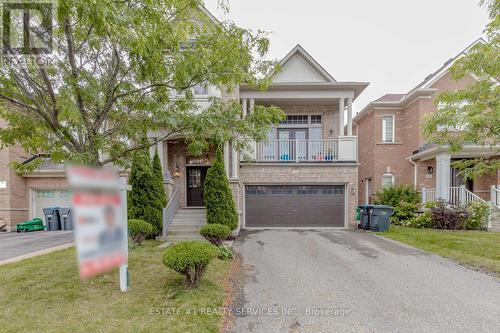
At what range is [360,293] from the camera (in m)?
4.33

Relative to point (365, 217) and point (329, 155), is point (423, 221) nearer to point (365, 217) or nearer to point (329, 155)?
point (365, 217)

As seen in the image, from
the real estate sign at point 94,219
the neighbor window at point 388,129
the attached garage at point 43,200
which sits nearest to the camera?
the real estate sign at point 94,219

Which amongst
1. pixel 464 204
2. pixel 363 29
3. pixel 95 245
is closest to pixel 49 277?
pixel 95 245

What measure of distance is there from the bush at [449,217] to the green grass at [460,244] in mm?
488

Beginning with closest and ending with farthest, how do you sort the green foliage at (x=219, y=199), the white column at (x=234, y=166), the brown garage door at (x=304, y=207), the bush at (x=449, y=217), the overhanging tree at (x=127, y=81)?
the overhanging tree at (x=127, y=81) < the green foliage at (x=219, y=199) < the white column at (x=234, y=166) < the bush at (x=449, y=217) < the brown garage door at (x=304, y=207)

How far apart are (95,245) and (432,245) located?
947 centimetres

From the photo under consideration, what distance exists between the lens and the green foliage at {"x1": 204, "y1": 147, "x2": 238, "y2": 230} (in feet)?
27.8

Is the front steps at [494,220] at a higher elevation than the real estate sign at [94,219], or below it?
below

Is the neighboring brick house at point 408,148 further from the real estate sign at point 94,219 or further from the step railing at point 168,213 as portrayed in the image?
the real estate sign at point 94,219

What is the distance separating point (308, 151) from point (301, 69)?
4.01m

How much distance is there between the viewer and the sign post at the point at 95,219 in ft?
2.76

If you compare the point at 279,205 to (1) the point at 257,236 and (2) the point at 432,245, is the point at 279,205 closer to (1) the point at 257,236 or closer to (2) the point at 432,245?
(1) the point at 257,236

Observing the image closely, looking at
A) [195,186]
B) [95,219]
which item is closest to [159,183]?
[195,186]

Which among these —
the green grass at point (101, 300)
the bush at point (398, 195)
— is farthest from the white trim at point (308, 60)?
the green grass at point (101, 300)
